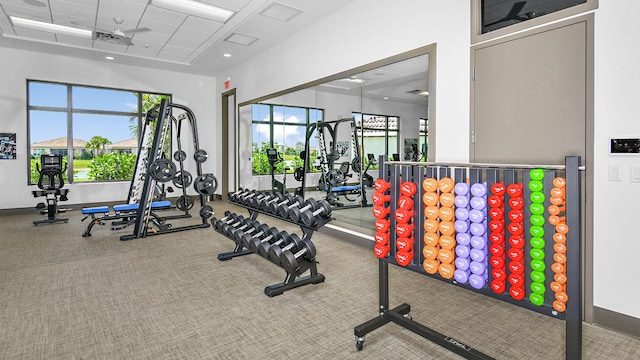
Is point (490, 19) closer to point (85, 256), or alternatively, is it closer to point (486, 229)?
point (486, 229)

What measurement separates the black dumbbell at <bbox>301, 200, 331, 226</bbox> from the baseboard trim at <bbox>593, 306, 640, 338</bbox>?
6.87ft

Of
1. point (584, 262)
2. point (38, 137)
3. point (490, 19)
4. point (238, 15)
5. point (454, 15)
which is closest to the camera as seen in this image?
point (584, 262)

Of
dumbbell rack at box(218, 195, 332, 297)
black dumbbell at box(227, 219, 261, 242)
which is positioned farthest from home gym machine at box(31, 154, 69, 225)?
dumbbell rack at box(218, 195, 332, 297)

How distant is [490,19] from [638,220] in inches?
77.1

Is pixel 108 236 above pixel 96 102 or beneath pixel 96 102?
beneath

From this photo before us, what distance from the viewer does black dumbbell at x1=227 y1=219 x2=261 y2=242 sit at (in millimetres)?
3622

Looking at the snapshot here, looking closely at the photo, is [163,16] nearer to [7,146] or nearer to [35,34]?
[35,34]

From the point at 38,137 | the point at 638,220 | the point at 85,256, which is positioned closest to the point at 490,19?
the point at 638,220

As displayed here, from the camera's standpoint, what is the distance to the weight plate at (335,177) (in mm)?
5488

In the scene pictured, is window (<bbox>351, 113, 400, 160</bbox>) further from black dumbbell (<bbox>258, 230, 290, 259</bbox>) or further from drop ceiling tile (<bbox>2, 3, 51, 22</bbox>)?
drop ceiling tile (<bbox>2, 3, 51, 22</bbox>)

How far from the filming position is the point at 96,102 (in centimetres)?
759

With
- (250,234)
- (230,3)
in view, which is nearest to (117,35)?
(230,3)

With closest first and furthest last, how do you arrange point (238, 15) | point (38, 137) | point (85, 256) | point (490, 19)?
point (490, 19), point (85, 256), point (238, 15), point (38, 137)

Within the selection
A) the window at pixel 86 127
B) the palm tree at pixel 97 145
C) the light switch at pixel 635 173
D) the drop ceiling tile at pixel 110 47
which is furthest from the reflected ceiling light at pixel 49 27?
the light switch at pixel 635 173
